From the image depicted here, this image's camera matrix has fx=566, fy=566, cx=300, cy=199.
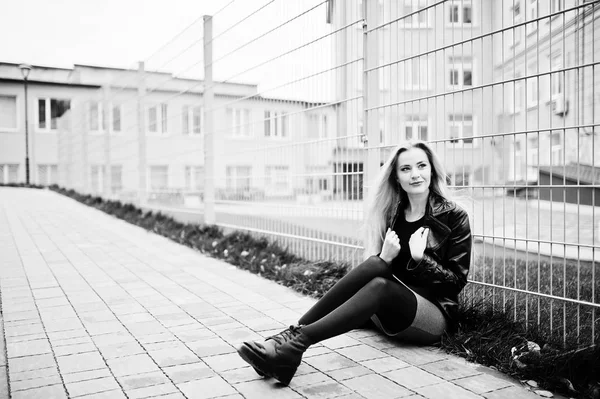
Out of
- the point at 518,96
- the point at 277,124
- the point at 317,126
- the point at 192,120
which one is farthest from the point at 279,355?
the point at 192,120

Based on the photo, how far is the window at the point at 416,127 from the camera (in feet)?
13.5

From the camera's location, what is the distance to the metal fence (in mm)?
3266

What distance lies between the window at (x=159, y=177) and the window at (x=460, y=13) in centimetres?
703

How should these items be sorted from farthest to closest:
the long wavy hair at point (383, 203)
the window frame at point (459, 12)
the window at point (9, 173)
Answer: the window at point (9, 173), the window frame at point (459, 12), the long wavy hair at point (383, 203)

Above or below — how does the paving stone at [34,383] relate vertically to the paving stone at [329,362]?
above

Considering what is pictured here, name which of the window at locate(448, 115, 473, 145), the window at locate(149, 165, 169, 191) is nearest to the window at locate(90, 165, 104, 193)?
the window at locate(149, 165, 169, 191)

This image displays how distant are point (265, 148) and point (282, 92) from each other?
82 centimetres

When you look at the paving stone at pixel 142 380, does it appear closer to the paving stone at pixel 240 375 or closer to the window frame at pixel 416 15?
the paving stone at pixel 240 375

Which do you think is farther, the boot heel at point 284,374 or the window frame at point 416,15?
the window frame at point 416,15

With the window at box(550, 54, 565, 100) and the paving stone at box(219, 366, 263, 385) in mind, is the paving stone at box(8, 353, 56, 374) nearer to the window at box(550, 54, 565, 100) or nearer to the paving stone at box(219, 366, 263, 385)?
the paving stone at box(219, 366, 263, 385)

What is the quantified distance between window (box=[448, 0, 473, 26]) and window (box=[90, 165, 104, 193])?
1215 centimetres

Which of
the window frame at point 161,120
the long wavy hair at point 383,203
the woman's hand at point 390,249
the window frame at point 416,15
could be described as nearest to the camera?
the woman's hand at point 390,249

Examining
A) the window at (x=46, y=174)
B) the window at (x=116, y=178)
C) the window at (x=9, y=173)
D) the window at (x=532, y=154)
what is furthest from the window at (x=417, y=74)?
the window at (x=9, y=173)

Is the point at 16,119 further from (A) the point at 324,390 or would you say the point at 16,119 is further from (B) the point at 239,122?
(A) the point at 324,390
